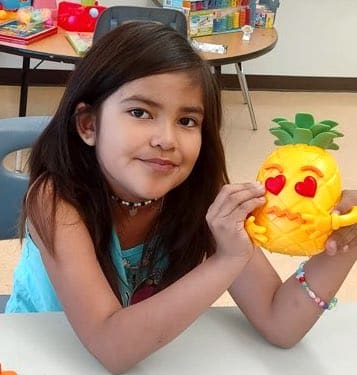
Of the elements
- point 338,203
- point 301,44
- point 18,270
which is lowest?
point 301,44

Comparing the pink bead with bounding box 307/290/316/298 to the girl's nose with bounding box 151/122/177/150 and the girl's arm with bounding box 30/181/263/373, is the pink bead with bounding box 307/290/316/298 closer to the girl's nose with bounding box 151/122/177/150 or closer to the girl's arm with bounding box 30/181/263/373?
the girl's arm with bounding box 30/181/263/373

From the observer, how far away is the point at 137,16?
2721mm

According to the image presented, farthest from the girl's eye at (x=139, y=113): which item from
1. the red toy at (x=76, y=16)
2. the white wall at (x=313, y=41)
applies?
the white wall at (x=313, y=41)

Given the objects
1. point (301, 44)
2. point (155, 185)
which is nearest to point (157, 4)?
point (301, 44)

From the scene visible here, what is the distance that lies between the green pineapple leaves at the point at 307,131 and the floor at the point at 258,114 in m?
1.81

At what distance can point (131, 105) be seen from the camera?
3.33 feet

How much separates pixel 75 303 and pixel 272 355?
267 millimetres

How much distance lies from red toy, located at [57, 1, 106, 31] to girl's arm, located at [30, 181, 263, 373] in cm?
203

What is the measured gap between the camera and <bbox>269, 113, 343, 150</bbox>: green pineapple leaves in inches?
33.3

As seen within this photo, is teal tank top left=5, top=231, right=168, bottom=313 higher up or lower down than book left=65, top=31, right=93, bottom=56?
higher up

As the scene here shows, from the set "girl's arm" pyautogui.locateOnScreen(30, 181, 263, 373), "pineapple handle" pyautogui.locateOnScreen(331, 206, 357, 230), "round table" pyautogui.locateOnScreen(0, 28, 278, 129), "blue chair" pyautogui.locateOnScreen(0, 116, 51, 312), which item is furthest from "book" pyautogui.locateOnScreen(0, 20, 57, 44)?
"pineapple handle" pyautogui.locateOnScreen(331, 206, 357, 230)

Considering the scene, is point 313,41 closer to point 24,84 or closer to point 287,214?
point 24,84

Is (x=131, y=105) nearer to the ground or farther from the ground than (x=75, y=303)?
farther from the ground

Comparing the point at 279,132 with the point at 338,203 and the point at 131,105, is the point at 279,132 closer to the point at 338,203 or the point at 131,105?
the point at 338,203
